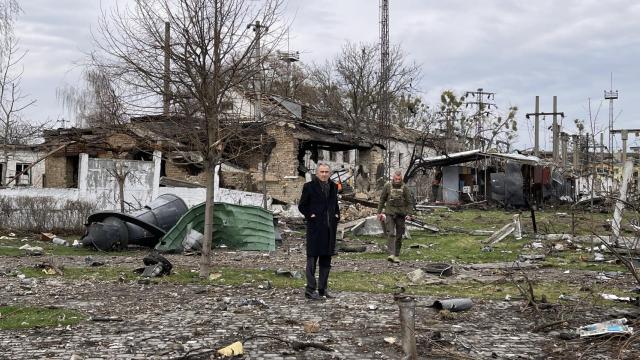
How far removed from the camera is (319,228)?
8094mm

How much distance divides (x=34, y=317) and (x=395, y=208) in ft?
24.3

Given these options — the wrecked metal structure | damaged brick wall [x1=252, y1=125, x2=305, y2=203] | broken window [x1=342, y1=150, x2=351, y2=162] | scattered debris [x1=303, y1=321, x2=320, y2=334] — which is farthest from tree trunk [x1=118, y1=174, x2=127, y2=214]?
broken window [x1=342, y1=150, x2=351, y2=162]

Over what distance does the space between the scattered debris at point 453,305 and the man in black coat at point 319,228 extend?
1.51 m

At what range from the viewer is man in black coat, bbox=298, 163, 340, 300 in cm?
807

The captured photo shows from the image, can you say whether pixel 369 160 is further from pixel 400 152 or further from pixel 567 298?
pixel 567 298

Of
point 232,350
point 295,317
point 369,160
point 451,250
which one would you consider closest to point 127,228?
point 451,250

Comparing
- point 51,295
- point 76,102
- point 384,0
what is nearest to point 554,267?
point 51,295

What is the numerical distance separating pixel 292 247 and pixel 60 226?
6819mm

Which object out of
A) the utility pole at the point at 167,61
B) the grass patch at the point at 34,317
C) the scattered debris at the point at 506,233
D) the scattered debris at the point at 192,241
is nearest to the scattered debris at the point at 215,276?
the grass patch at the point at 34,317

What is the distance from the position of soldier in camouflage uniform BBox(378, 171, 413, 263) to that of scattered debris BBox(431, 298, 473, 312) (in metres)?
4.82

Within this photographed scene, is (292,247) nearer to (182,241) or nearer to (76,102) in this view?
(182,241)

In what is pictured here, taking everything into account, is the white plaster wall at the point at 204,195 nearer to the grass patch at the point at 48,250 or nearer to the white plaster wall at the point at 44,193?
the white plaster wall at the point at 44,193

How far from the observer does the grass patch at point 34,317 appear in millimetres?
6430

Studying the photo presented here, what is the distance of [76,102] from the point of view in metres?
54.2
